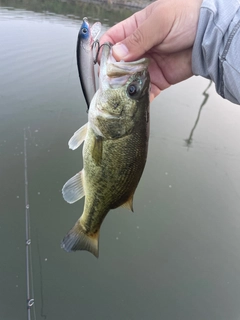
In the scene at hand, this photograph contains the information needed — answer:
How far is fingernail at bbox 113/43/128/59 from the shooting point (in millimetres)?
1249

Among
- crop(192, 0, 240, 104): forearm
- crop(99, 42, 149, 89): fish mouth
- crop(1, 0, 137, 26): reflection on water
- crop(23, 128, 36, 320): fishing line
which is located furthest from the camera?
crop(1, 0, 137, 26): reflection on water

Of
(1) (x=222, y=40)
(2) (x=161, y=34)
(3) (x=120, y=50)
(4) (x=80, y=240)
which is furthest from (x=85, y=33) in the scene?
(4) (x=80, y=240)

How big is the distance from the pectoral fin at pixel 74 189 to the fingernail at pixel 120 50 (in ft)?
2.01

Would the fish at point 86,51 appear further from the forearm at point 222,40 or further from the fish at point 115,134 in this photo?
the forearm at point 222,40

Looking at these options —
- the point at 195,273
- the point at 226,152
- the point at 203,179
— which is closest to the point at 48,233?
the point at 195,273

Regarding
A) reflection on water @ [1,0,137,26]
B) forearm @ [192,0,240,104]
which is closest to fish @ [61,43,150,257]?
forearm @ [192,0,240,104]

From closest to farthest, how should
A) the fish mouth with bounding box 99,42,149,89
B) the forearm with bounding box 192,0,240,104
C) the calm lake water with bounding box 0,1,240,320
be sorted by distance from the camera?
the fish mouth with bounding box 99,42,149,89 → the forearm with bounding box 192,0,240,104 → the calm lake water with bounding box 0,1,240,320

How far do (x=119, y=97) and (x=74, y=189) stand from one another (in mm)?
547

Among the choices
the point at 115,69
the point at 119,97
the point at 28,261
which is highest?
the point at 115,69

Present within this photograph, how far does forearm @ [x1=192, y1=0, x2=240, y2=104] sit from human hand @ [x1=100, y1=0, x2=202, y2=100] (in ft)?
0.23

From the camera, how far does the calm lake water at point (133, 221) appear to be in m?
3.30

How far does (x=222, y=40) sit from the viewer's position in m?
Result: 1.40

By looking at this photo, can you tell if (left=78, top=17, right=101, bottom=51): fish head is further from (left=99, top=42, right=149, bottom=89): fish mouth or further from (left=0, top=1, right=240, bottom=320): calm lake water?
(left=0, top=1, right=240, bottom=320): calm lake water

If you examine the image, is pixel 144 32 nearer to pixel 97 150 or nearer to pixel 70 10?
pixel 97 150
